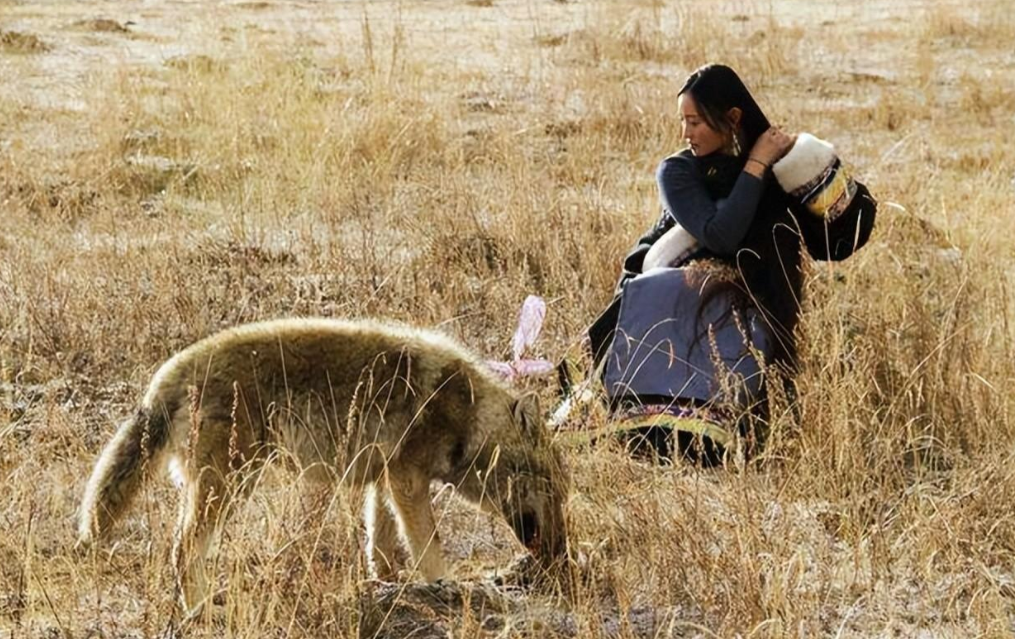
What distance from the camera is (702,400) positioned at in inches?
188

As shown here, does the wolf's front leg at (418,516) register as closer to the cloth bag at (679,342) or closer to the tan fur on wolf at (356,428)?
the tan fur on wolf at (356,428)

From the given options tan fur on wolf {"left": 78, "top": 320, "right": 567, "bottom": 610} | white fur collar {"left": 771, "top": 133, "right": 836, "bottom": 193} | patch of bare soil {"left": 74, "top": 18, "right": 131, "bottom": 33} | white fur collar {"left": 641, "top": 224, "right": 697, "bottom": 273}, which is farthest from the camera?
patch of bare soil {"left": 74, "top": 18, "right": 131, "bottom": 33}

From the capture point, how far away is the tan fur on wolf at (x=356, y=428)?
3.61 metres

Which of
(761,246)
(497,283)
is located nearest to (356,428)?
(761,246)

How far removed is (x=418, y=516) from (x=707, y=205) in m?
1.62

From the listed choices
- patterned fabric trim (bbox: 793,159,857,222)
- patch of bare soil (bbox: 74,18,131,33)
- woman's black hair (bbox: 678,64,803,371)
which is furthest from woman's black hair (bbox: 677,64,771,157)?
patch of bare soil (bbox: 74,18,131,33)

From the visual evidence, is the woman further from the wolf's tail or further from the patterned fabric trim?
the wolf's tail

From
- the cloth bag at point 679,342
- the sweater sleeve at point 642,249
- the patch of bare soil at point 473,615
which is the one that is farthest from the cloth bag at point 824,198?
the patch of bare soil at point 473,615

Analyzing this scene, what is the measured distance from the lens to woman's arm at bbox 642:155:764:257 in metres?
4.80

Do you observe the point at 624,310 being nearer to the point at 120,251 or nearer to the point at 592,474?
the point at 592,474

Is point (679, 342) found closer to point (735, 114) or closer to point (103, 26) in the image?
point (735, 114)

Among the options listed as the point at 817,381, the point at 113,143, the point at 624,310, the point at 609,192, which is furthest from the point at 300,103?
the point at 817,381

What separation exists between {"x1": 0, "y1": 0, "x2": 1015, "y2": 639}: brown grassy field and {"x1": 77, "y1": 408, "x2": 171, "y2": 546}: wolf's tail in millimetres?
92

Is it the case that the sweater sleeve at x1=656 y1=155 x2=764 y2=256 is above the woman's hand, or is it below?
below
